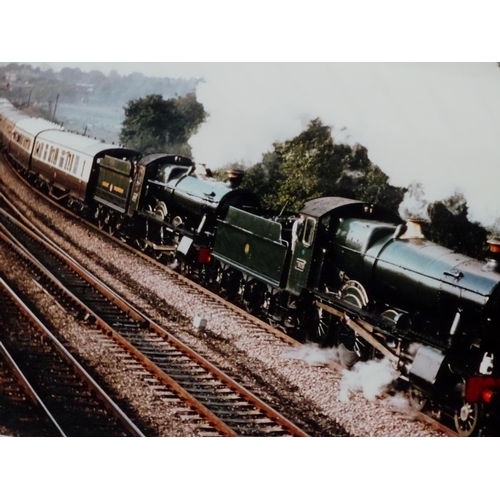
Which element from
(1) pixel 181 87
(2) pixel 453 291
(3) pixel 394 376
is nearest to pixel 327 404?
(3) pixel 394 376

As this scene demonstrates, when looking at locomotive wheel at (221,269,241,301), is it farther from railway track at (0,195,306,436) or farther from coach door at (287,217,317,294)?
railway track at (0,195,306,436)

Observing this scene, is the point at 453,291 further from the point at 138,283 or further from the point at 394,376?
the point at 138,283

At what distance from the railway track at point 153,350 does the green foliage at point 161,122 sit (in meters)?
1.38

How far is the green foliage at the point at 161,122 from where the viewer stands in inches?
191

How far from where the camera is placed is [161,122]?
5023 mm

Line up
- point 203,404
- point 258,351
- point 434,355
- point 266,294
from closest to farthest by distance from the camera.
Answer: point 434,355 < point 203,404 < point 258,351 < point 266,294

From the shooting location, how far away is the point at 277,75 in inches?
181

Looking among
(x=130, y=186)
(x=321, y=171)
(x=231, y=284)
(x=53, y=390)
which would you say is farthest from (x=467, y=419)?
(x=130, y=186)

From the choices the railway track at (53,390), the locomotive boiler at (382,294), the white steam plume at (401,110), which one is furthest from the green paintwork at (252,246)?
the railway track at (53,390)

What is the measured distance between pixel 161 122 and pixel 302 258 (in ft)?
Result: 5.63

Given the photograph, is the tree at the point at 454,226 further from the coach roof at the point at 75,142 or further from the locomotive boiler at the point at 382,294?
the coach roof at the point at 75,142

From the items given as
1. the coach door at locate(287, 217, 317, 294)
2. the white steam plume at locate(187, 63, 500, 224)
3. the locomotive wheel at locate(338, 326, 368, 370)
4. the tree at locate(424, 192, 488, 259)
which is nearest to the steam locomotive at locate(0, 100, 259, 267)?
the coach door at locate(287, 217, 317, 294)

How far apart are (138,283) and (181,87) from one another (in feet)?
6.86

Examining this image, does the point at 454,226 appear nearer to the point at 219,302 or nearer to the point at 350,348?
the point at 350,348
